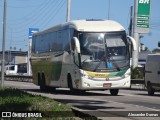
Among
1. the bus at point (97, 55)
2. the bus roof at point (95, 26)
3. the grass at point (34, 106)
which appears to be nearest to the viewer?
the grass at point (34, 106)

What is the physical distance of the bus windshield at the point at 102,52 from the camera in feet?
82.5

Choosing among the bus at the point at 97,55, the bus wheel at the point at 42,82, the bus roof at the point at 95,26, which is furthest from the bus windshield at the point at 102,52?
the bus wheel at the point at 42,82

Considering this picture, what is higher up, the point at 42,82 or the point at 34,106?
the point at 34,106

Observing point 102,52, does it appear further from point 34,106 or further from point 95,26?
point 34,106

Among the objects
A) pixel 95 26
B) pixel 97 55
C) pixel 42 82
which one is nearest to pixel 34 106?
pixel 97 55

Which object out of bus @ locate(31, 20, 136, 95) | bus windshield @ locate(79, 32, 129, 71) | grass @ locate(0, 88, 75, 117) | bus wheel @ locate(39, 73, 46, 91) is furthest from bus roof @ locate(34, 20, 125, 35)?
grass @ locate(0, 88, 75, 117)

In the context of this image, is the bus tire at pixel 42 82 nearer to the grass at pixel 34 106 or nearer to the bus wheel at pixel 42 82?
the bus wheel at pixel 42 82

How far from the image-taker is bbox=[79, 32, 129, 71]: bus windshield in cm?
2516

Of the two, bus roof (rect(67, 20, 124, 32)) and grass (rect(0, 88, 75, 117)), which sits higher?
bus roof (rect(67, 20, 124, 32))

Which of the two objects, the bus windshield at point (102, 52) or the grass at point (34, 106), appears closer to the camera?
Answer: the grass at point (34, 106)

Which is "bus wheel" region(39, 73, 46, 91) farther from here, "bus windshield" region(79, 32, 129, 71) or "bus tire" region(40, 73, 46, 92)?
"bus windshield" region(79, 32, 129, 71)

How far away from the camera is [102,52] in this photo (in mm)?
25188

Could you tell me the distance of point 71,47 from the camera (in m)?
26.1

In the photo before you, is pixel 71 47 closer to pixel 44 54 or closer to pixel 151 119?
pixel 44 54
